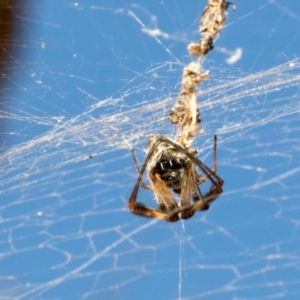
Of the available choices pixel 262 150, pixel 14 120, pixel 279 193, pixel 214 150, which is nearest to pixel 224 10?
pixel 214 150

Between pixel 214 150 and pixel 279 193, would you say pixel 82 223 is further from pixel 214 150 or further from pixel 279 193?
pixel 214 150

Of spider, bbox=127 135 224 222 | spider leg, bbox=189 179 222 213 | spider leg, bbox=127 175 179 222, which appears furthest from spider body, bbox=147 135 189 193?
spider leg, bbox=189 179 222 213

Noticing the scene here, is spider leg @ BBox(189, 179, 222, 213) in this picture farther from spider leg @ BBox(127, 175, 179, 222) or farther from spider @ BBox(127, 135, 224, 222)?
spider leg @ BBox(127, 175, 179, 222)

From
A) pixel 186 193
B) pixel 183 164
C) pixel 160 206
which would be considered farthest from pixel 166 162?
pixel 160 206

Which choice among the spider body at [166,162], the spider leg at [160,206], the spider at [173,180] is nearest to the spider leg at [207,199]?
the spider at [173,180]

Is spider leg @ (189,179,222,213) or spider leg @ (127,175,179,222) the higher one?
spider leg @ (127,175,179,222)

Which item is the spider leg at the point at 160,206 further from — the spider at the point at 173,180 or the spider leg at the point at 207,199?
the spider leg at the point at 207,199

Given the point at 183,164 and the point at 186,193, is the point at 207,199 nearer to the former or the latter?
the point at 186,193
